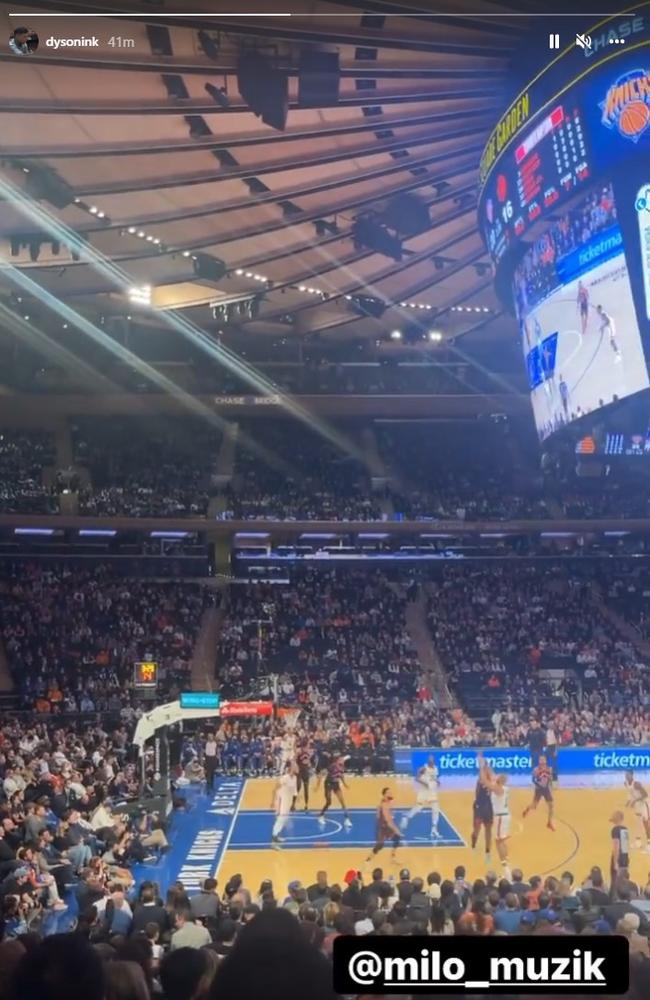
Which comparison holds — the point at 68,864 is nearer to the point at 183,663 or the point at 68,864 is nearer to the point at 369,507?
the point at 183,663

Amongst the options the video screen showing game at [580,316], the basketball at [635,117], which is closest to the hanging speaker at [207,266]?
the video screen showing game at [580,316]

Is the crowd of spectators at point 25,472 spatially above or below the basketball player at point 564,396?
above

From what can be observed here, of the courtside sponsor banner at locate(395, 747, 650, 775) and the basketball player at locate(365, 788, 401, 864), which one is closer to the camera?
the basketball player at locate(365, 788, 401, 864)

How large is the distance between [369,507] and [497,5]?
23.0 m

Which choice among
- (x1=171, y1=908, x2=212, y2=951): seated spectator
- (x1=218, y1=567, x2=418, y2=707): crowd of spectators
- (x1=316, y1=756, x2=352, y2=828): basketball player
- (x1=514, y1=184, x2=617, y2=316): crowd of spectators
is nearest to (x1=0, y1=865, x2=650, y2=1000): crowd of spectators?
(x1=171, y1=908, x2=212, y2=951): seated spectator

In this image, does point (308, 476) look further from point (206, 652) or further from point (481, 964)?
point (481, 964)

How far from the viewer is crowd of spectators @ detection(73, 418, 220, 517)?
1249 inches

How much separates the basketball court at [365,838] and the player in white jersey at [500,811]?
0.28m

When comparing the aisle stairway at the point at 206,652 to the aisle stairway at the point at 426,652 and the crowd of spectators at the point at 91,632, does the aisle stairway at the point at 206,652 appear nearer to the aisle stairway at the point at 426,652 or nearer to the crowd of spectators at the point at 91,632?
the crowd of spectators at the point at 91,632

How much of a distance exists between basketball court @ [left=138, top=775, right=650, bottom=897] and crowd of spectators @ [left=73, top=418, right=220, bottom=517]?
1463 centimetres

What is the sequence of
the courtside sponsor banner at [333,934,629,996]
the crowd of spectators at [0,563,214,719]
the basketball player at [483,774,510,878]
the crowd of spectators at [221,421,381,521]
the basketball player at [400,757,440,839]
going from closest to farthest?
the courtside sponsor banner at [333,934,629,996] < the basketball player at [483,774,510,878] < the basketball player at [400,757,440,839] < the crowd of spectators at [0,563,214,719] < the crowd of spectators at [221,421,381,521]

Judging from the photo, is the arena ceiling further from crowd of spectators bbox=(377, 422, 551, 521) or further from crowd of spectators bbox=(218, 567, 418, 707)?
crowd of spectators bbox=(218, 567, 418, 707)

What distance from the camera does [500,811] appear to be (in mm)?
13297

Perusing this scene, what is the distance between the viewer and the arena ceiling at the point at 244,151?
11.5m
